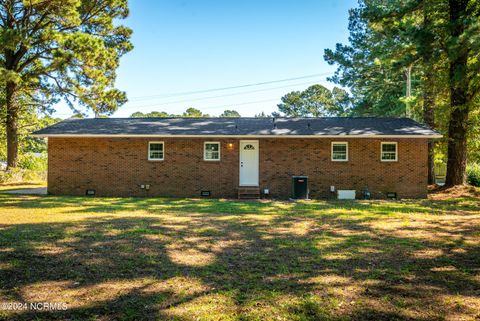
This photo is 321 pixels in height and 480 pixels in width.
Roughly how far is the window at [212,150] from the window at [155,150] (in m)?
2.08

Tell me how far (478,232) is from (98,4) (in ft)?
84.5

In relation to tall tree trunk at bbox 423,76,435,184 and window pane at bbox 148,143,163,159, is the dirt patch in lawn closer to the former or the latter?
tall tree trunk at bbox 423,76,435,184

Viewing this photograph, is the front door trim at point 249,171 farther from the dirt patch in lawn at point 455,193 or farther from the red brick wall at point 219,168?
the dirt patch in lawn at point 455,193

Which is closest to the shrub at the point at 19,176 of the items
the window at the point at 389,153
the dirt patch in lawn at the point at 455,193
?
the window at the point at 389,153

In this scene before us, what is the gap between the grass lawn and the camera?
3.93 meters

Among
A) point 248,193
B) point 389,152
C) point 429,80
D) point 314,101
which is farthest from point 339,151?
point 314,101

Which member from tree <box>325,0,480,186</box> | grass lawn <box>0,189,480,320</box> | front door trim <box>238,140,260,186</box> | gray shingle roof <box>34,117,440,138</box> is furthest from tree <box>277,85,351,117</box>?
grass lawn <box>0,189,480,320</box>

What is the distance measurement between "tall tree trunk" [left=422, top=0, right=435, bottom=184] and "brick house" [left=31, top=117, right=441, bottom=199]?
3044mm

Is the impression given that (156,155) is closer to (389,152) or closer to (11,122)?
(389,152)

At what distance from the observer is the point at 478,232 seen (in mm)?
7992

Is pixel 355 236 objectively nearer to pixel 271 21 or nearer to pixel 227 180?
pixel 227 180

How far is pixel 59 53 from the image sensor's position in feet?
70.1

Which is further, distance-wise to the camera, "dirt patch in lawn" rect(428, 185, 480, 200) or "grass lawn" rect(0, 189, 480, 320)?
"dirt patch in lawn" rect(428, 185, 480, 200)

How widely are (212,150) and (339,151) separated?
5.90 metres
